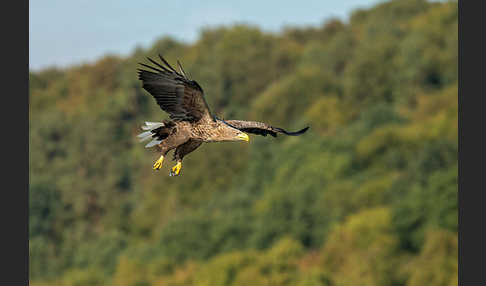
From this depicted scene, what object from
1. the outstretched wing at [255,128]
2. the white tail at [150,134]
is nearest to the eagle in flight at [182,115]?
the white tail at [150,134]

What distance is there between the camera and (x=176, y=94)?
52.2 ft

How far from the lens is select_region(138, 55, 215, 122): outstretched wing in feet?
51.9

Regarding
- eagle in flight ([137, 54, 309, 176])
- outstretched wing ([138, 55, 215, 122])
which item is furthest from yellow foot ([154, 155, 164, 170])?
outstretched wing ([138, 55, 215, 122])

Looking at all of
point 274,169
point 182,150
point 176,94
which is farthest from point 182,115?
point 274,169

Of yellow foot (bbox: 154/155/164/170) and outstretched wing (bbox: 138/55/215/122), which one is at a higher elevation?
outstretched wing (bbox: 138/55/215/122)

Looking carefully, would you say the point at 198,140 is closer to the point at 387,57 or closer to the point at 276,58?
the point at 387,57

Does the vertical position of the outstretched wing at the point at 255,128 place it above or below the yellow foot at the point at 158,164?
above

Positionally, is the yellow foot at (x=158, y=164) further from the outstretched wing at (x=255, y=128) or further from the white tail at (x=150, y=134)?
the outstretched wing at (x=255, y=128)

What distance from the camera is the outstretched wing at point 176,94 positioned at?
1582cm

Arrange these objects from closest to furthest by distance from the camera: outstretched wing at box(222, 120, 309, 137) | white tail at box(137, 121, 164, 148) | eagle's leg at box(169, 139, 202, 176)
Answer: eagle's leg at box(169, 139, 202, 176) → white tail at box(137, 121, 164, 148) → outstretched wing at box(222, 120, 309, 137)

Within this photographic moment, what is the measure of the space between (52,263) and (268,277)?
32.9 m

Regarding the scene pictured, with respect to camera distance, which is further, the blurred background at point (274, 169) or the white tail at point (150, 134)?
the blurred background at point (274, 169)

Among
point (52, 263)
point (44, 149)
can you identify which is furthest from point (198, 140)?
point (44, 149)

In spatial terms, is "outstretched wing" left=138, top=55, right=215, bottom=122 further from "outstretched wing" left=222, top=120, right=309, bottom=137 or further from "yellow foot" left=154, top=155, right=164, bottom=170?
"outstretched wing" left=222, top=120, right=309, bottom=137
